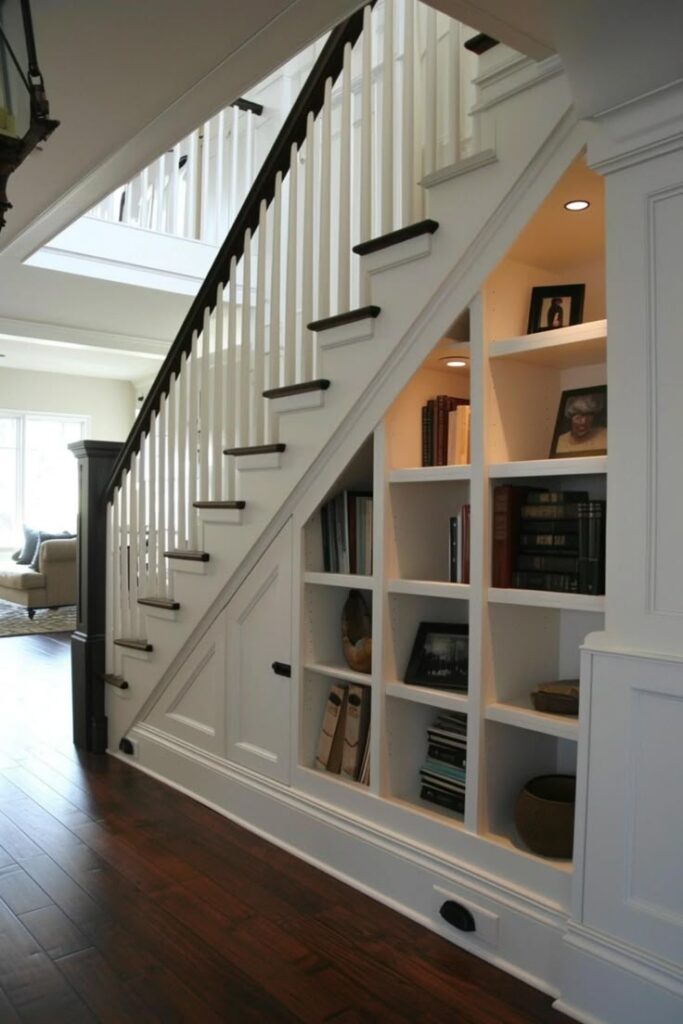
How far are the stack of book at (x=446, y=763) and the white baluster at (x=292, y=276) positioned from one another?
4.21ft

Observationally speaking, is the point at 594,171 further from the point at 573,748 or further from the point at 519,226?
the point at 573,748

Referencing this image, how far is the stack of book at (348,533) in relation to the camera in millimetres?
2656

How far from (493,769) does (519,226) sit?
1.42 m

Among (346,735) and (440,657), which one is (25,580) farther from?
Result: (440,657)

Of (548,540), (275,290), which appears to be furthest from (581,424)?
(275,290)

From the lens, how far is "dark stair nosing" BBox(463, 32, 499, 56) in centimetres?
210

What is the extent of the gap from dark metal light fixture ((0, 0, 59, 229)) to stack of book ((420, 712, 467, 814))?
70.8 inches

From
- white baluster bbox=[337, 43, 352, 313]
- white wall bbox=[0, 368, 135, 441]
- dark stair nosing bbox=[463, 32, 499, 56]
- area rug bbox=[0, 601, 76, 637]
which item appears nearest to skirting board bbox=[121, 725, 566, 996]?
white baluster bbox=[337, 43, 352, 313]

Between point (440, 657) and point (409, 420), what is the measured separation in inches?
28.4

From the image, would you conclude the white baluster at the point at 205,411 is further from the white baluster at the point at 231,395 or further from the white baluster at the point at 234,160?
the white baluster at the point at 234,160

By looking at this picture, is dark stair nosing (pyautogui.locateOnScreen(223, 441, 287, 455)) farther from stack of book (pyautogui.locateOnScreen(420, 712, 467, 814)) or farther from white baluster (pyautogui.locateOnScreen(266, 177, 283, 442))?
stack of book (pyautogui.locateOnScreen(420, 712, 467, 814))

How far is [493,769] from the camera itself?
223cm

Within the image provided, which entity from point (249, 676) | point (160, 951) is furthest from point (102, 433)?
point (160, 951)

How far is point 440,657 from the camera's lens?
2.47 meters
